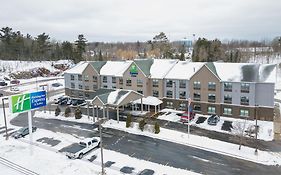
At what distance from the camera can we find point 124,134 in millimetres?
42375

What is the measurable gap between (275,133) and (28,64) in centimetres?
10861

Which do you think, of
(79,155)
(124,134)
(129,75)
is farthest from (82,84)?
(79,155)

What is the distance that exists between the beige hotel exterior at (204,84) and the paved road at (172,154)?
54.9 ft

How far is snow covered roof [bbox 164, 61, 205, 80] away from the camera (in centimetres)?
5481

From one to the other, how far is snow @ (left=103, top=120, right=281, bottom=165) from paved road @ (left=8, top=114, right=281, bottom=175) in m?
1.10

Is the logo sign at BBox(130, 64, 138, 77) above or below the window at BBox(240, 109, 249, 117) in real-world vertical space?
above

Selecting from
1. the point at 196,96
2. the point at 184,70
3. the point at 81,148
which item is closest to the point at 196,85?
the point at 196,96

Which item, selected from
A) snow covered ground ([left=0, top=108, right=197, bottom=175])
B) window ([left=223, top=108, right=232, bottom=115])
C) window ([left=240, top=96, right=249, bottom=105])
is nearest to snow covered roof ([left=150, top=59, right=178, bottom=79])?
window ([left=223, top=108, right=232, bottom=115])

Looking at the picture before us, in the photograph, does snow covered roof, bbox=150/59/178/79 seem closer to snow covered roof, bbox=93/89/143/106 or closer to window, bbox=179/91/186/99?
window, bbox=179/91/186/99

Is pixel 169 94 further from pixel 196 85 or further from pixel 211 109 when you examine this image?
pixel 211 109

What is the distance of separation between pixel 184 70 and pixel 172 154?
25.8m

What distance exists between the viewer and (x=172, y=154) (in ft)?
113

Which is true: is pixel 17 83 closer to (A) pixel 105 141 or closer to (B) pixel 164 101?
(B) pixel 164 101

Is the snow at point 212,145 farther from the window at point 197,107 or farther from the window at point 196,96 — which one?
the window at point 196,96
